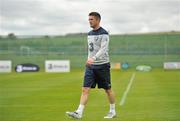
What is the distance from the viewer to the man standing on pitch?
11.5 m

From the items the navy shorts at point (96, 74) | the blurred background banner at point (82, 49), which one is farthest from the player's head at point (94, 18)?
the blurred background banner at point (82, 49)

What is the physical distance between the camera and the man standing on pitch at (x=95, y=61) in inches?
451

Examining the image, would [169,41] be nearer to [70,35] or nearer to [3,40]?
[70,35]

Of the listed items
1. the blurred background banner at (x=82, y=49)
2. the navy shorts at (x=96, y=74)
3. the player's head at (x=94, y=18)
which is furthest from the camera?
the blurred background banner at (x=82, y=49)

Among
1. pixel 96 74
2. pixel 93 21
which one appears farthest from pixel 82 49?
pixel 93 21

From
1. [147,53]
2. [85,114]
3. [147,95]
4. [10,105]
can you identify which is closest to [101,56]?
[85,114]

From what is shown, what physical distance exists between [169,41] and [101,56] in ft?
133

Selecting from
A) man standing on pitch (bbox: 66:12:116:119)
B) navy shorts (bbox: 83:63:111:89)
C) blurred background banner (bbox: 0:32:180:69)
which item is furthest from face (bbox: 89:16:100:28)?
blurred background banner (bbox: 0:32:180:69)

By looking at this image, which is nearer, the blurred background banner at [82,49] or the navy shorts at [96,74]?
the navy shorts at [96,74]

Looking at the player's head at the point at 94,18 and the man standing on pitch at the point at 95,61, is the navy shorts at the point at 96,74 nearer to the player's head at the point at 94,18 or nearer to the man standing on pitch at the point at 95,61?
the man standing on pitch at the point at 95,61

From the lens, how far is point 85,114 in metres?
12.8

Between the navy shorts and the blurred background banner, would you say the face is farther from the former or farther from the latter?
the blurred background banner

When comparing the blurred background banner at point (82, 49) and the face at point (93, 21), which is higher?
the face at point (93, 21)

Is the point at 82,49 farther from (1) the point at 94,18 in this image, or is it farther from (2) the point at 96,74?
(1) the point at 94,18
